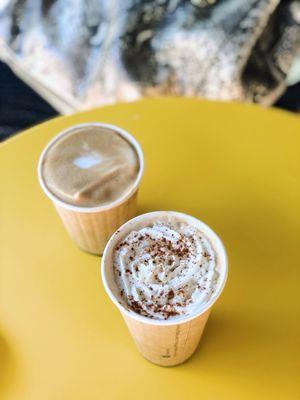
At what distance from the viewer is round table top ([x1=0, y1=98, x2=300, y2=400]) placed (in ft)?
3.29

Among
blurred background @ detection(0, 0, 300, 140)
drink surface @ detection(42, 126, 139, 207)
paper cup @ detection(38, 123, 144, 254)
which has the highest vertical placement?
drink surface @ detection(42, 126, 139, 207)

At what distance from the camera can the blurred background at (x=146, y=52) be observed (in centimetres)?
192

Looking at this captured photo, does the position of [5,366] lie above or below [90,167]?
below

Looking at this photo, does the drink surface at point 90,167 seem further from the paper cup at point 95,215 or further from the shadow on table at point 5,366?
the shadow on table at point 5,366

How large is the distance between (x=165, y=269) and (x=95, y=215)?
0.65 feet

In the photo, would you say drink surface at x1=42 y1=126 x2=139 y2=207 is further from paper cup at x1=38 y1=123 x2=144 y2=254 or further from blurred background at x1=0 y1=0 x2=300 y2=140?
blurred background at x1=0 y1=0 x2=300 y2=140

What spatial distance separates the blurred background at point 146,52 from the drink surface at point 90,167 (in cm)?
82

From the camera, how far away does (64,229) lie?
3.98 feet

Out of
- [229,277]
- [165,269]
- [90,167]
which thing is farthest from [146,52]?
[165,269]

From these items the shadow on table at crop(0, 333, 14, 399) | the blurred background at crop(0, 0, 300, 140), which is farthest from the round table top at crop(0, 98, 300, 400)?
the blurred background at crop(0, 0, 300, 140)

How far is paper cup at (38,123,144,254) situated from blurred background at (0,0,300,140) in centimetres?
84

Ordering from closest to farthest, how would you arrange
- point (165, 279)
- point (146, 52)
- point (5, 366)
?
point (165, 279), point (5, 366), point (146, 52)

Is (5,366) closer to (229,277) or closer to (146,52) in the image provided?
(229,277)

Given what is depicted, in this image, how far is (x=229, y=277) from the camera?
1.12 m
